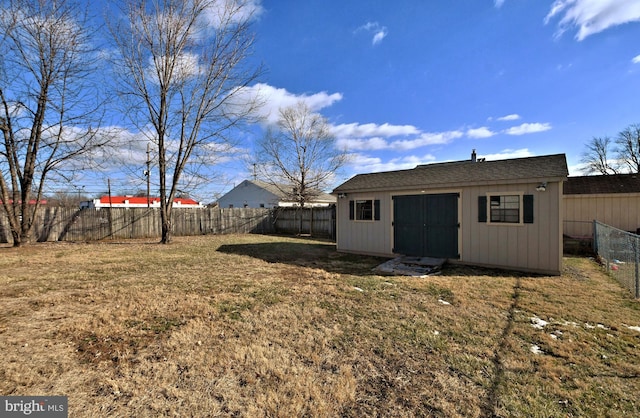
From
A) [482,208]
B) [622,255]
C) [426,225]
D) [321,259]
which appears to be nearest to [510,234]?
[482,208]

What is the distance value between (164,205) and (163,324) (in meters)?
9.86

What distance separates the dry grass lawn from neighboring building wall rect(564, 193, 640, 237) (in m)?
7.35

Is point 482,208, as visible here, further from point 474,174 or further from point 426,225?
point 426,225

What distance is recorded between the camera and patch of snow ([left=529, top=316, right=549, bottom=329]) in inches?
146

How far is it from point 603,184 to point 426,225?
31.7 feet

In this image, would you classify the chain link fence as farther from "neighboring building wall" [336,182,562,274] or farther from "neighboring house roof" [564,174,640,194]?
"neighboring house roof" [564,174,640,194]

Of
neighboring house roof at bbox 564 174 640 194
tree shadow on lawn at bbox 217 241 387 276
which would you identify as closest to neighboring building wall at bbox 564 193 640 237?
neighboring house roof at bbox 564 174 640 194

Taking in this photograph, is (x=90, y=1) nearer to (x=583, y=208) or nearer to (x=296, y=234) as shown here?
(x=296, y=234)

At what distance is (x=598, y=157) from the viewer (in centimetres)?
2919

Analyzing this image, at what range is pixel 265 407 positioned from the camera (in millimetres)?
2152

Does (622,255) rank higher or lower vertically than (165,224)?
lower

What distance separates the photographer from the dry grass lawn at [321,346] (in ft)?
7.36

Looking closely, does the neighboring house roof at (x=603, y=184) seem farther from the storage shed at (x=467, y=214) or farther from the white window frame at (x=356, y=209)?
the white window frame at (x=356, y=209)

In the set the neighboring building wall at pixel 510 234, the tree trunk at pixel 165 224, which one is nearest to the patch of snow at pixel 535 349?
the neighboring building wall at pixel 510 234
